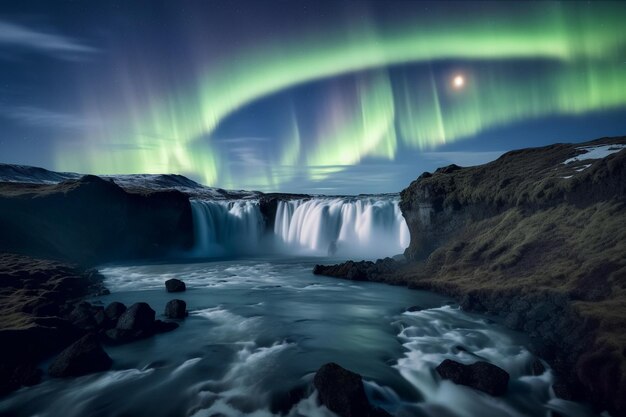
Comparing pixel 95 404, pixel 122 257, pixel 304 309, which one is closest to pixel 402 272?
pixel 304 309

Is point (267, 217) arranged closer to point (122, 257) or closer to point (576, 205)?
point (122, 257)

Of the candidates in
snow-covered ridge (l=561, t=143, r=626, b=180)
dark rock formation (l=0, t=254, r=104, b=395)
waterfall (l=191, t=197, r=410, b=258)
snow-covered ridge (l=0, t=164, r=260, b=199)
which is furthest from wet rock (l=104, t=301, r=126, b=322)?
snow-covered ridge (l=0, t=164, r=260, b=199)

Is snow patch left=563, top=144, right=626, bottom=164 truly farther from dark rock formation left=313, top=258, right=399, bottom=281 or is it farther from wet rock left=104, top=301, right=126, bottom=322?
wet rock left=104, top=301, right=126, bottom=322

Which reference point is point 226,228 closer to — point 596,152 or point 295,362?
point 596,152

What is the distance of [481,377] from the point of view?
33.4 ft

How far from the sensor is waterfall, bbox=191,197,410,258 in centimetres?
5181

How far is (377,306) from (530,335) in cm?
810

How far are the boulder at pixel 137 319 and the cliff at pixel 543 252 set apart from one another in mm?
14220

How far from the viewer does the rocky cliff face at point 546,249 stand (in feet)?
35.5

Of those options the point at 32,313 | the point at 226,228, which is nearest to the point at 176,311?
the point at 32,313

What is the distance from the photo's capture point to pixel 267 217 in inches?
2530

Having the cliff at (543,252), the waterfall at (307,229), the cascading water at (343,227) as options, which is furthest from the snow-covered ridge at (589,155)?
the waterfall at (307,229)

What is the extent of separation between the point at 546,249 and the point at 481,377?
10.3 meters

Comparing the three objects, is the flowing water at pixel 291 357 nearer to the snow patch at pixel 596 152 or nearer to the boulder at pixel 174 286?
the boulder at pixel 174 286
